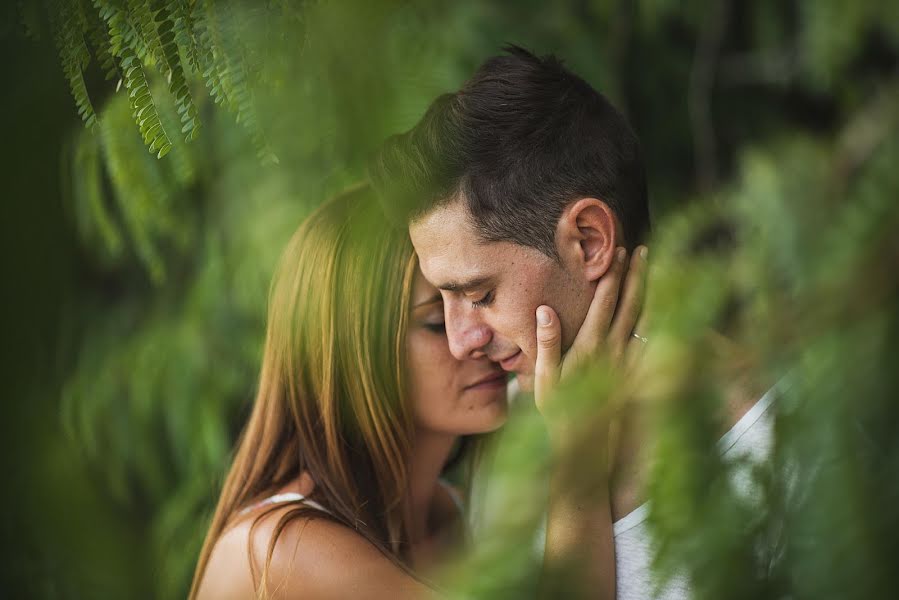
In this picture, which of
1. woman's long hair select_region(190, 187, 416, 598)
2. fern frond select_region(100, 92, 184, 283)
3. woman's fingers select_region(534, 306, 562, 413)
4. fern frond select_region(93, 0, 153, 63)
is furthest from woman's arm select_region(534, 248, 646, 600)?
fern frond select_region(100, 92, 184, 283)

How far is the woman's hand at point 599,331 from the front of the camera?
1.45 meters

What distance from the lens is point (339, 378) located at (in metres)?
1.74

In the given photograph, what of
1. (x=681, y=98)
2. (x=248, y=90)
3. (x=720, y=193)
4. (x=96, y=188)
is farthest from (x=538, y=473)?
(x=681, y=98)

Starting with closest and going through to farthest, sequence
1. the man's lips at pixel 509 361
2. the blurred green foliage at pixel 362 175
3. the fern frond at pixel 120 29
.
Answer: the blurred green foliage at pixel 362 175, the fern frond at pixel 120 29, the man's lips at pixel 509 361

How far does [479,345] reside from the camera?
157 centimetres

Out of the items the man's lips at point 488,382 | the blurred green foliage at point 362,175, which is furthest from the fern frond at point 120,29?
the man's lips at point 488,382

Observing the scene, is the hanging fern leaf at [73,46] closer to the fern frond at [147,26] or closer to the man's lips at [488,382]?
the fern frond at [147,26]

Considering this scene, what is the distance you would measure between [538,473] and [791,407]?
214 mm

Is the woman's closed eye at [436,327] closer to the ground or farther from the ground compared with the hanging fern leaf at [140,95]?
closer to the ground

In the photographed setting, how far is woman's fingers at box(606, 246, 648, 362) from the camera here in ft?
4.81

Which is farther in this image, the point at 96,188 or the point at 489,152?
the point at 96,188

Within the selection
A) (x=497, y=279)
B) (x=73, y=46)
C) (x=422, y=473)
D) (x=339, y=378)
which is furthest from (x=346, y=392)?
(x=73, y=46)

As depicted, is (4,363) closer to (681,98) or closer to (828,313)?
(828,313)

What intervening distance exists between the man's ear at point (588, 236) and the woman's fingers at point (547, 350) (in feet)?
0.35
